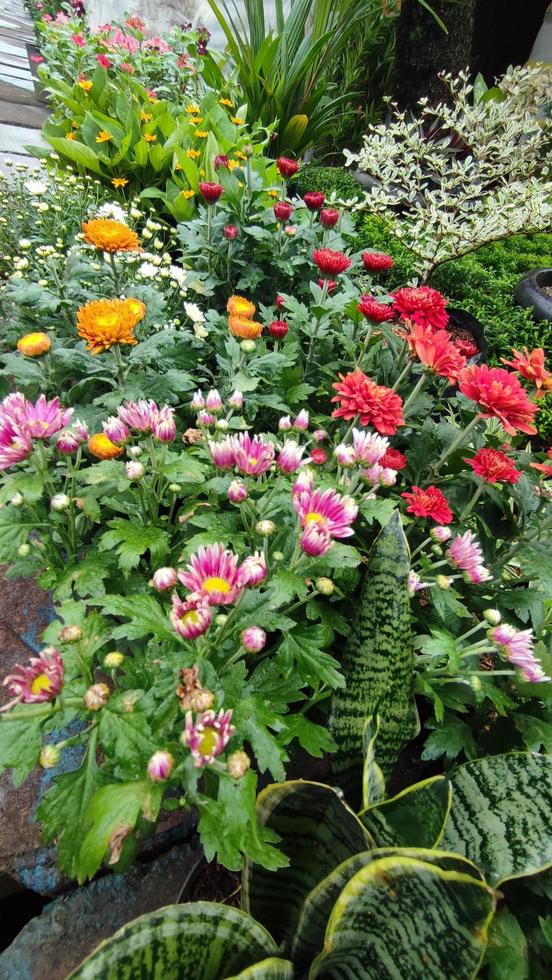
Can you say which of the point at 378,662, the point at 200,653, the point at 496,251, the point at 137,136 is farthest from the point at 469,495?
the point at 496,251

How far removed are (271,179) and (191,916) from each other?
283 cm

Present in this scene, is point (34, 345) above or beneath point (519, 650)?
beneath

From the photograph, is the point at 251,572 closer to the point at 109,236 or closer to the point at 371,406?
the point at 371,406

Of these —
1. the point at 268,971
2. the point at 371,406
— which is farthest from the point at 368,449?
the point at 268,971

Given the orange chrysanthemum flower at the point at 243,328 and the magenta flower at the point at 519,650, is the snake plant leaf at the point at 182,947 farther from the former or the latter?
the orange chrysanthemum flower at the point at 243,328

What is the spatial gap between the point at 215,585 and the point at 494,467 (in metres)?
0.63

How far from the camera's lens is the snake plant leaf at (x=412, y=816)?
0.71 metres

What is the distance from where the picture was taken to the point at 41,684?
0.69m

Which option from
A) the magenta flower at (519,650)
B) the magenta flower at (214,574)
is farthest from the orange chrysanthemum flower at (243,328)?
the magenta flower at (519,650)

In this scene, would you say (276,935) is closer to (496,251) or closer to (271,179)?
(271,179)

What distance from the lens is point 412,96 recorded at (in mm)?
4359

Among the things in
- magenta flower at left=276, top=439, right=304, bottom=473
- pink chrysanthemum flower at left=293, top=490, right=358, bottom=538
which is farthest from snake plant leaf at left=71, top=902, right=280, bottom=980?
magenta flower at left=276, top=439, right=304, bottom=473

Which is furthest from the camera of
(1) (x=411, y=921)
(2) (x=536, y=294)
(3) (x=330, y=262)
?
(2) (x=536, y=294)

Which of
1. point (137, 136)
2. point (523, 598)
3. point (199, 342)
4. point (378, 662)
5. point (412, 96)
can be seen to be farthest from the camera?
point (412, 96)
